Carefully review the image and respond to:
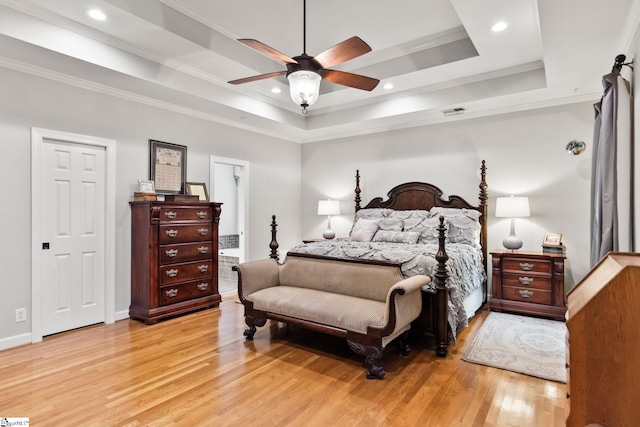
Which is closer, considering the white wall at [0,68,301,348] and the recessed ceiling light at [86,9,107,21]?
the recessed ceiling light at [86,9,107,21]

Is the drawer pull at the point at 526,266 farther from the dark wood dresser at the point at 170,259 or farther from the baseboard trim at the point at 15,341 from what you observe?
the baseboard trim at the point at 15,341

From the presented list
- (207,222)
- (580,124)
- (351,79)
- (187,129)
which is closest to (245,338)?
(207,222)

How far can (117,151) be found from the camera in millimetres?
3963

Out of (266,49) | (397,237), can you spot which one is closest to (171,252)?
(266,49)

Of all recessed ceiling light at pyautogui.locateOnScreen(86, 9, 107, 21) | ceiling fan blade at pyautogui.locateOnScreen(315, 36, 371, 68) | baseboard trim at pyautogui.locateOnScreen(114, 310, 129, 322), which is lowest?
baseboard trim at pyautogui.locateOnScreen(114, 310, 129, 322)

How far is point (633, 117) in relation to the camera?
2.54 m

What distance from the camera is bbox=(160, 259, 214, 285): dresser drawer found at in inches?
156

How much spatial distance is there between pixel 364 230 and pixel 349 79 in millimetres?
2480

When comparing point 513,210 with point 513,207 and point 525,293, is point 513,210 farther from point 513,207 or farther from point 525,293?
point 525,293

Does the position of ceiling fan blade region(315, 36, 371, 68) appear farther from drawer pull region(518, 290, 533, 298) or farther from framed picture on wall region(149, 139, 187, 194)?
drawer pull region(518, 290, 533, 298)

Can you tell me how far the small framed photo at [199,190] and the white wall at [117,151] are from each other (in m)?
0.14

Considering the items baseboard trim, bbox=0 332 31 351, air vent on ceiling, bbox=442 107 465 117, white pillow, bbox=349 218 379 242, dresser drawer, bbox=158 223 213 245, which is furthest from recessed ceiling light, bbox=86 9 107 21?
air vent on ceiling, bbox=442 107 465 117

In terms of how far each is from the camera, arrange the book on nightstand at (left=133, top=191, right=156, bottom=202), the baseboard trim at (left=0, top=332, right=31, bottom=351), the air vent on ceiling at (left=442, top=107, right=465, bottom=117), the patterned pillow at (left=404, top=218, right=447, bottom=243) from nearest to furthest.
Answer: the baseboard trim at (left=0, top=332, right=31, bottom=351) < the book on nightstand at (left=133, top=191, right=156, bottom=202) < the patterned pillow at (left=404, top=218, right=447, bottom=243) < the air vent on ceiling at (left=442, top=107, right=465, bottom=117)

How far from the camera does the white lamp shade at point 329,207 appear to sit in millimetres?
5820
